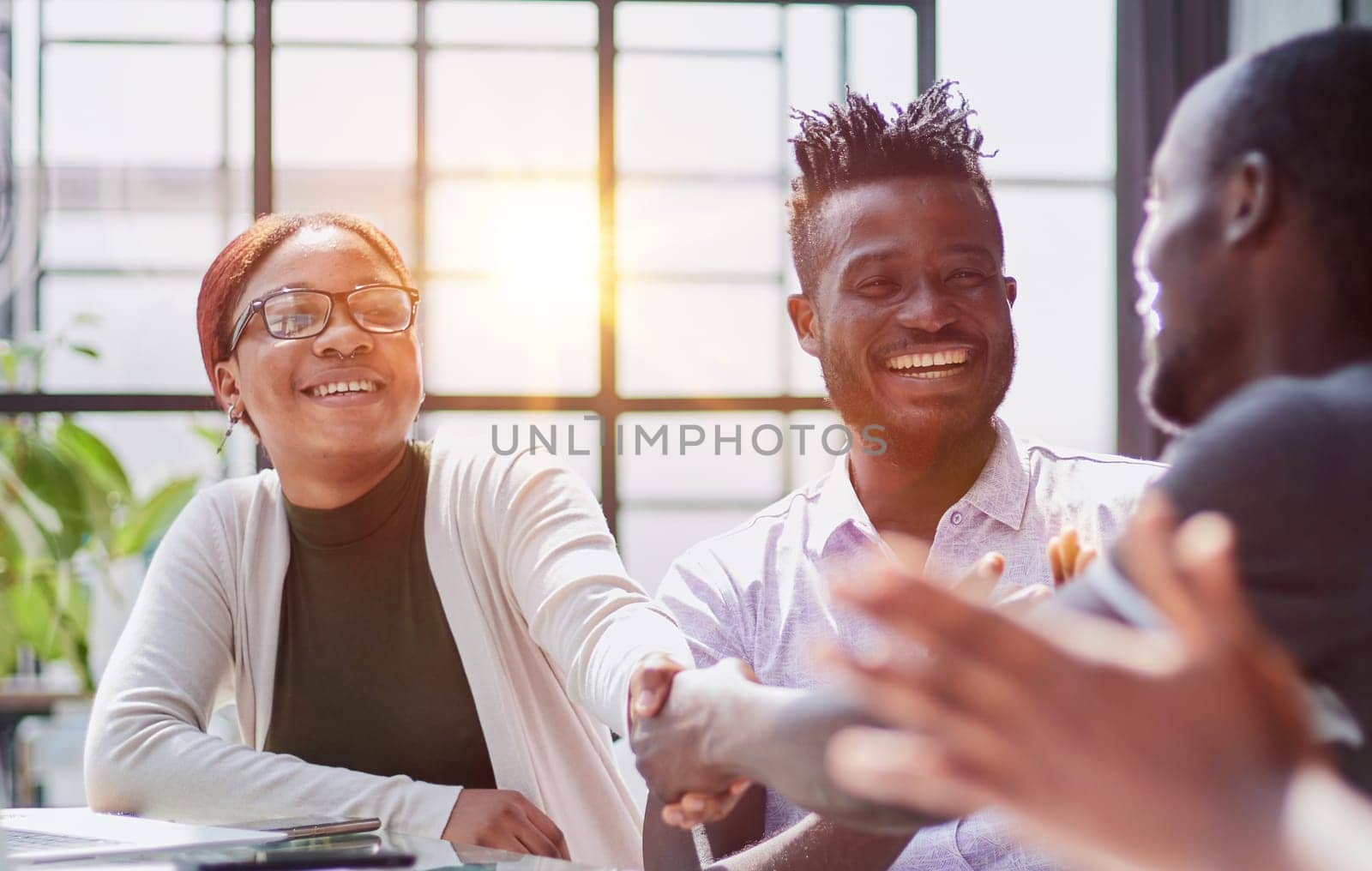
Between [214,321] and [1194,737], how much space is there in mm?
1796

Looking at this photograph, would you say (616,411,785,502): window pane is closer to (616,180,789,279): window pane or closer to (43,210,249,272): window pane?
(616,180,789,279): window pane

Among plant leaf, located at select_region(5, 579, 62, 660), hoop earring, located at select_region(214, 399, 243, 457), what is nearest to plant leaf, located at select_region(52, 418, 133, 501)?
plant leaf, located at select_region(5, 579, 62, 660)

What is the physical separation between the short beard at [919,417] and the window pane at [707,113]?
4.61ft

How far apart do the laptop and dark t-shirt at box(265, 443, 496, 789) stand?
41 cm

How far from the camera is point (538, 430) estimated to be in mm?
3066

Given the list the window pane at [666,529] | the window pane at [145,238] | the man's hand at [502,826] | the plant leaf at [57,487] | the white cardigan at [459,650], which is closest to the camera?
the man's hand at [502,826]

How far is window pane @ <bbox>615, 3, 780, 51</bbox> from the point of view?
325 cm

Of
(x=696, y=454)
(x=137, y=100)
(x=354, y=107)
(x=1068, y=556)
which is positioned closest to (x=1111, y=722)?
(x=1068, y=556)

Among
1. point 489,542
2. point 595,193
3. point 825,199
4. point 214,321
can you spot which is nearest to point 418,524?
point 489,542

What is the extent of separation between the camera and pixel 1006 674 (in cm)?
66

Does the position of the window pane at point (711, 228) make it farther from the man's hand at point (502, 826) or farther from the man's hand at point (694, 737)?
the man's hand at point (694, 737)

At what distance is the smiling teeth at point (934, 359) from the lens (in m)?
1.91

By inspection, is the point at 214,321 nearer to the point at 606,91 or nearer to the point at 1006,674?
the point at 606,91

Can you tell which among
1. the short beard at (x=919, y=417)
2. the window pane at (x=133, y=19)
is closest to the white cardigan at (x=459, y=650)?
the short beard at (x=919, y=417)
